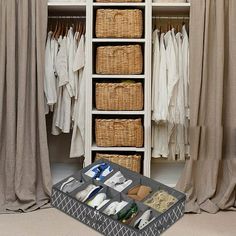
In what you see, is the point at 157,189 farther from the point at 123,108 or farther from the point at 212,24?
the point at 212,24

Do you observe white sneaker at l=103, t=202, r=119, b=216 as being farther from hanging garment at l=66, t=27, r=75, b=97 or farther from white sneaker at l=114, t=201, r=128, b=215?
hanging garment at l=66, t=27, r=75, b=97

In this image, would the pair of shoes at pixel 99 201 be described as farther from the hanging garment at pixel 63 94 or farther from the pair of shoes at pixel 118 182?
the hanging garment at pixel 63 94

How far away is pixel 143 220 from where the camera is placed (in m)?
1.24

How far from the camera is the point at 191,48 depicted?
104 inches

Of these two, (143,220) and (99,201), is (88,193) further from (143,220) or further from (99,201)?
(143,220)

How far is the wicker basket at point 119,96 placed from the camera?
277 cm

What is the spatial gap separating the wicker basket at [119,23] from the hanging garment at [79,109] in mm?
192

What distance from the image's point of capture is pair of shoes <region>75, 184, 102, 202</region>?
1.31 metres

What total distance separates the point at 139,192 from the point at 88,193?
195 mm

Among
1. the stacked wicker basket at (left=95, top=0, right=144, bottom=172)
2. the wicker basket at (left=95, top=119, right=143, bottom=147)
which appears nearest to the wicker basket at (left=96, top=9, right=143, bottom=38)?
the stacked wicker basket at (left=95, top=0, right=144, bottom=172)

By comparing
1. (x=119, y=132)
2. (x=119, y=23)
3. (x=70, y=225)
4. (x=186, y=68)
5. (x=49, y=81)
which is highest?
(x=119, y=23)

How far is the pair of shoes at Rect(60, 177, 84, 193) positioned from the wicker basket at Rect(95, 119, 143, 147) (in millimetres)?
1372

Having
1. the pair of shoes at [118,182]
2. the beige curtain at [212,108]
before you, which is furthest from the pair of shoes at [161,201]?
the beige curtain at [212,108]

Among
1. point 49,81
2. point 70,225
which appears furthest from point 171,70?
point 70,225
